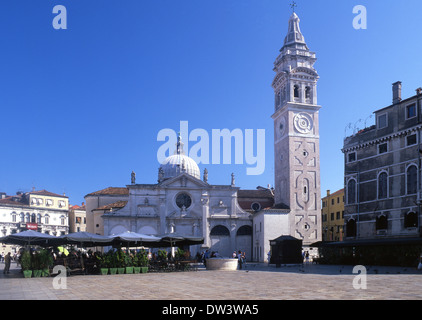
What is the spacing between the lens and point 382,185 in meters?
38.9

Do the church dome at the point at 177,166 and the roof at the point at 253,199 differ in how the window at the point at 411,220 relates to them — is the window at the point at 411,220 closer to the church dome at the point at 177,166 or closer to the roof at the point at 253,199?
the roof at the point at 253,199

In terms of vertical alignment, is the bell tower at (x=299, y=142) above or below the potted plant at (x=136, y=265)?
above

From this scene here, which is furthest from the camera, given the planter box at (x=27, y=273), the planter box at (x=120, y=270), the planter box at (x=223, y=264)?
the planter box at (x=223, y=264)

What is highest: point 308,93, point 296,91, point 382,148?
point 296,91

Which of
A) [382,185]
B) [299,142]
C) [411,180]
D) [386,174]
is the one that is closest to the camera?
[411,180]

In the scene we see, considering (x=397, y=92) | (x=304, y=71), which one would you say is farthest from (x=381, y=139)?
Result: (x=304, y=71)

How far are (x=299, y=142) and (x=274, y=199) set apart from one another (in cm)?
848

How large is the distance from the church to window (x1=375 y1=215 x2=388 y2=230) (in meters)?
13.0

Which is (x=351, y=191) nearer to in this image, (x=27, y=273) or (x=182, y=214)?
(x=182, y=214)

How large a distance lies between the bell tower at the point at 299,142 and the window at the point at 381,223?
12.9 metres

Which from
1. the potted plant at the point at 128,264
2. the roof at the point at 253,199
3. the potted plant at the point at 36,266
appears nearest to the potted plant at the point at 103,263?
the potted plant at the point at 128,264

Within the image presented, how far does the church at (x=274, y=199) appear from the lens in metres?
51.8

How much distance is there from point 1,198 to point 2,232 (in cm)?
1046
